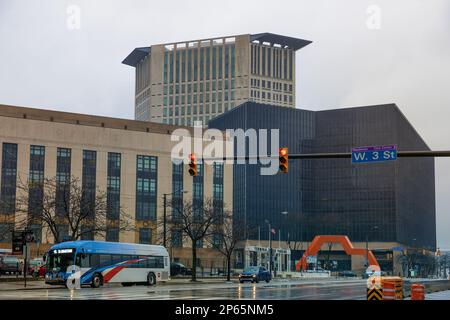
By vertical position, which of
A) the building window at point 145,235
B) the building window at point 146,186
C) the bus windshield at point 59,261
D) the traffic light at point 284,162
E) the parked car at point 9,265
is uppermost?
the building window at point 146,186

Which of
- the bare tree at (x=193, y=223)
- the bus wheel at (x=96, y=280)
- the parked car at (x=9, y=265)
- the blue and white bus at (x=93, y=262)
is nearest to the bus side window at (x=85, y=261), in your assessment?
the blue and white bus at (x=93, y=262)

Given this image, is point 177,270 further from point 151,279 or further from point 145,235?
point 151,279

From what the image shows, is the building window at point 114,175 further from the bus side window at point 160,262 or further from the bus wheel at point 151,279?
the bus wheel at point 151,279

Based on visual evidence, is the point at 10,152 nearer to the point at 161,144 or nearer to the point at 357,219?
the point at 161,144

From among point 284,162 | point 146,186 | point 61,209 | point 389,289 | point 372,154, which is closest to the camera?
point 284,162

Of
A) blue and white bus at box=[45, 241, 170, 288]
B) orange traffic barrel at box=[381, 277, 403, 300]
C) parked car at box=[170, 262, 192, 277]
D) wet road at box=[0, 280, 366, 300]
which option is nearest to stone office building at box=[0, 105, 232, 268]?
parked car at box=[170, 262, 192, 277]

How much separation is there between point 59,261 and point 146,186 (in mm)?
66761

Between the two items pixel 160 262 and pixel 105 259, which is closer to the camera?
pixel 105 259

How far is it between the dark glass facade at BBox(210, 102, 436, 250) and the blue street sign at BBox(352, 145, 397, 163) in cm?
10608

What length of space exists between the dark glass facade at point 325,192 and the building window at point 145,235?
1546 inches

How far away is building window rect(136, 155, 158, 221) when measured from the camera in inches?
4301

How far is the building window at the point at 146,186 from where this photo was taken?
109250mm

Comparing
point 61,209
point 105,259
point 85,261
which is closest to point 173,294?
point 85,261

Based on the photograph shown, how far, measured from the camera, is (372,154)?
26172mm
